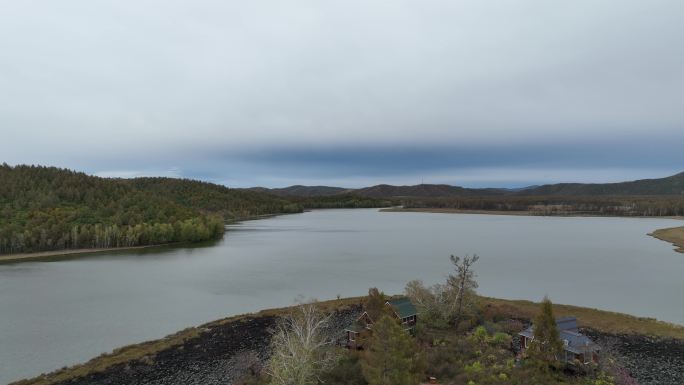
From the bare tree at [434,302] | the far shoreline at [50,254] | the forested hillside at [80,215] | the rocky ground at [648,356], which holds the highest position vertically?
the forested hillside at [80,215]

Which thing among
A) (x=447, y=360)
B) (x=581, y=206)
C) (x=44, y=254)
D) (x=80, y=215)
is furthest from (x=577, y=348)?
(x=581, y=206)

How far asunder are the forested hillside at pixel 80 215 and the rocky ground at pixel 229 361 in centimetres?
4932

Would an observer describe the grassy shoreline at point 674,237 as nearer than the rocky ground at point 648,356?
No

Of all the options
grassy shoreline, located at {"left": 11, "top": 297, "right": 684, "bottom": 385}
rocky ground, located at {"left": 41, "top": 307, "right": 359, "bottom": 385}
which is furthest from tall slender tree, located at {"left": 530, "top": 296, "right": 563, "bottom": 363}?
rocky ground, located at {"left": 41, "top": 307, "right": 359, "bottom": 385}

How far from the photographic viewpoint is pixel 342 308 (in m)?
25.8

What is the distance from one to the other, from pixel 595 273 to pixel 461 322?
2338 cm

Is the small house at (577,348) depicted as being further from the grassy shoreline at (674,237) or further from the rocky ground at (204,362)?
the grassy shoreline at (674,237)

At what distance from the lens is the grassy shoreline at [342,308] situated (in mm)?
17109

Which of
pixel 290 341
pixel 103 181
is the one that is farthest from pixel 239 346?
pixel 103 181

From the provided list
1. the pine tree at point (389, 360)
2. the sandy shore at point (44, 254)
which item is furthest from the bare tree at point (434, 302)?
→ the sandy shore at point (44, 254)

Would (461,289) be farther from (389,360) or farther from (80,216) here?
(80,216)

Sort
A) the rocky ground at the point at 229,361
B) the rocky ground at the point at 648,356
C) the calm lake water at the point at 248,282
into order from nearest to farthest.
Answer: the rocky ground at the point at 648,356, the rocky ground at the point at 229,361, the calm lake water at the point at 248,282

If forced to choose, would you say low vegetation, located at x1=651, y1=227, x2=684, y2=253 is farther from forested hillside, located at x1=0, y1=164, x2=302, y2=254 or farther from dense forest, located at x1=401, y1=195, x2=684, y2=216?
forested hillside, located at x1=0, y1=164, x2=302, y2=254

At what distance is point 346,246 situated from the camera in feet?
194
